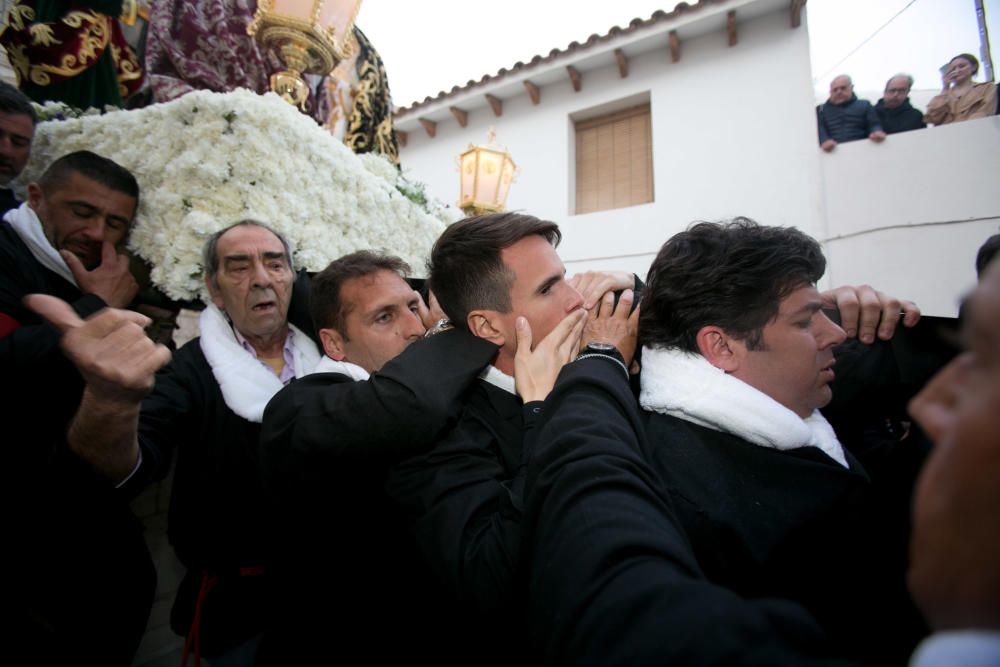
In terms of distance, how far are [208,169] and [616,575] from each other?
7.95 ft

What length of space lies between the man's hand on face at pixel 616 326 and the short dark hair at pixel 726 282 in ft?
0.38

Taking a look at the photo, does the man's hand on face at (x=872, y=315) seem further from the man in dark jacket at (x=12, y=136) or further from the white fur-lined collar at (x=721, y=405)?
the man in dark jacket at (x=12, y=136)

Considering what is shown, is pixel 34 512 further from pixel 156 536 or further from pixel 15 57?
pixel 15 57

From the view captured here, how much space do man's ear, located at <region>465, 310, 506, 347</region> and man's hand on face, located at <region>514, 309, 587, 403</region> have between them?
0.14m

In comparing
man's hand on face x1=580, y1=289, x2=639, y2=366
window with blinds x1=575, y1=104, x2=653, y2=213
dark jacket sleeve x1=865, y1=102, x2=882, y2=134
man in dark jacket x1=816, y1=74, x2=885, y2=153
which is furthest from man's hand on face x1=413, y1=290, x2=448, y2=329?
dark jacket sleeve x1=865, y1=102, x2=882, y2=134

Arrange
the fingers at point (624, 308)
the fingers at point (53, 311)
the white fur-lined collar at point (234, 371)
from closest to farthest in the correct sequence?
the fingers at point (53, 311), the fingers at point (624, 308), the white fur-lined collar at point (234, 371)

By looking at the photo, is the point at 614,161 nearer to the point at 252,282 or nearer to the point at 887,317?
the point at 887,317

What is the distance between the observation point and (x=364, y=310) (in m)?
2.15

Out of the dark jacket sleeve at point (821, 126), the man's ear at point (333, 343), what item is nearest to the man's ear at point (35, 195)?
the man's ear at point (333, 343)

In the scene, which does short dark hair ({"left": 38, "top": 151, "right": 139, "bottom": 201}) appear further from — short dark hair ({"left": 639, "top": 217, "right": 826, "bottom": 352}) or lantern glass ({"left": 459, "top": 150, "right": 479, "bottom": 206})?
lantern glass ({"left": 459, "top": 150, "right": 479, "bottom": 206})

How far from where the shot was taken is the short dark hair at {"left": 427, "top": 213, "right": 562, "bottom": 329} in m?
1.66

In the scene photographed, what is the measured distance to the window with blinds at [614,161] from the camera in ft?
25.6

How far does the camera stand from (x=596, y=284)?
1669mm

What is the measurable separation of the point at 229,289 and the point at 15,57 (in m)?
2.13
